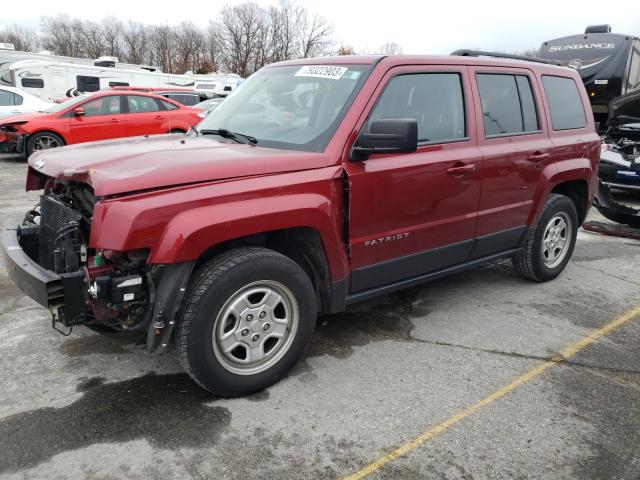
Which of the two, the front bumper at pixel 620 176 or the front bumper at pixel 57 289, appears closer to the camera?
the front bumper at pixel 57 289

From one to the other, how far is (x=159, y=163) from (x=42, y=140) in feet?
33.5

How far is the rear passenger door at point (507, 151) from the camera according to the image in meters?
3.97

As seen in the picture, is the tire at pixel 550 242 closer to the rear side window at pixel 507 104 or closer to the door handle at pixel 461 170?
the rear side window at pixel 507 104

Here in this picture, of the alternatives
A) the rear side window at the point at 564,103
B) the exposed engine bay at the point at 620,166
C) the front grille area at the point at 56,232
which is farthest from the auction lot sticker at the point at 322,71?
the exposed engine bay at the point at 620,166

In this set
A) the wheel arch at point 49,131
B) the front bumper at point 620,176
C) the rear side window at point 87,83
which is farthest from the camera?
the rear side window at point 87,83

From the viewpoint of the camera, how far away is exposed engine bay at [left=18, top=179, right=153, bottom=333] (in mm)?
2568

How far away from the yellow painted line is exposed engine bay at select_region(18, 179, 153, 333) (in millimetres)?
1328

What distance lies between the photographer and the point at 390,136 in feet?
9.77

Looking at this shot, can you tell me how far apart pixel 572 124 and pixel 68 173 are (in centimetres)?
422

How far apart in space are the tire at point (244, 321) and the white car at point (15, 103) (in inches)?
516

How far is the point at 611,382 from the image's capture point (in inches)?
129

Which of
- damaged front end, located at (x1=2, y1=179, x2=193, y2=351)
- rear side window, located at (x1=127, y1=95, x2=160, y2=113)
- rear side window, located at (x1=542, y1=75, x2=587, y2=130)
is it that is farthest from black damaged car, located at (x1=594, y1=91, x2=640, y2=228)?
rear side window, located at (x1=127, y1=95, x2=160, y2=113)

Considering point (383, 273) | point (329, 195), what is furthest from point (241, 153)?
point (383, 273)

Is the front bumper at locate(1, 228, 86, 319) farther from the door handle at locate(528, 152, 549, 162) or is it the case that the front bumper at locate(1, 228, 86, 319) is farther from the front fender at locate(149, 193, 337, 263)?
the door handle at locate(528, 152, 549, 162)
